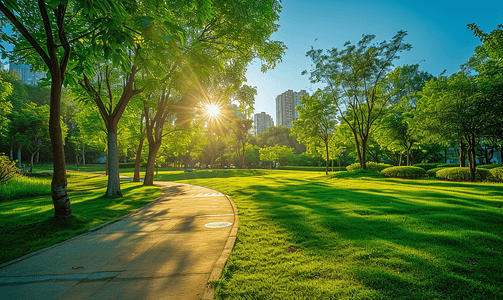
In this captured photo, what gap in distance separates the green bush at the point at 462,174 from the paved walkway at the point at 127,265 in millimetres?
20446

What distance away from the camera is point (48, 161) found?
209 feet

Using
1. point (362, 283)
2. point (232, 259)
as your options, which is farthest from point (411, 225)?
point (232, 259)

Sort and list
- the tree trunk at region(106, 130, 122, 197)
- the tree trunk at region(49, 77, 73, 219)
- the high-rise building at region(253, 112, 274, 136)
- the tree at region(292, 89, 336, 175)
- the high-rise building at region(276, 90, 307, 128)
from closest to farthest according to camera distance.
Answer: the tree trunk at region(49, 77, 73, 219)
the tree trunk at region(106, 130, 122, 197)
the tree at region(292, 89, 336, 175)
the high-rise building at region(276, 90, 307, 128)
the high-rise building at region(253, 112, 274, 136)

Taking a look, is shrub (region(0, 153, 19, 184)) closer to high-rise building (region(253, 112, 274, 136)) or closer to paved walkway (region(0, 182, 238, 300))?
paved walkway (region(0, 182, 238, 300))

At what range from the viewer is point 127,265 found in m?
3.84

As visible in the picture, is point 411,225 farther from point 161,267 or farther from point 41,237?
point 41,237

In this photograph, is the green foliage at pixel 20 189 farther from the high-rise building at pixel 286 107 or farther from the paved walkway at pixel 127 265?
the high-rise building at pixel 286 107

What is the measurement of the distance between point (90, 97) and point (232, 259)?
1278 centimetres

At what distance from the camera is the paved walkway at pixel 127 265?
3.01 meters

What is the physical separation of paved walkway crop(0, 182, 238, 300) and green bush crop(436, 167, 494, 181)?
2045cm

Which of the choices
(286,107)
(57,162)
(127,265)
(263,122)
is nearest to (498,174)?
(127,265)

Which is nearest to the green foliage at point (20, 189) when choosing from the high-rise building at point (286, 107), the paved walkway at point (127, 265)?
the paved walkway at point (127, 265)

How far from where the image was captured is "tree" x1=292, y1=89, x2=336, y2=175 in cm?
2861

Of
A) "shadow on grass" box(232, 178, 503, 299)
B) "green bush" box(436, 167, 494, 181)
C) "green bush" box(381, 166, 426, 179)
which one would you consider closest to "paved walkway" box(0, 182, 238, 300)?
"shadow on grass" box(232, 178, 503, 299)
